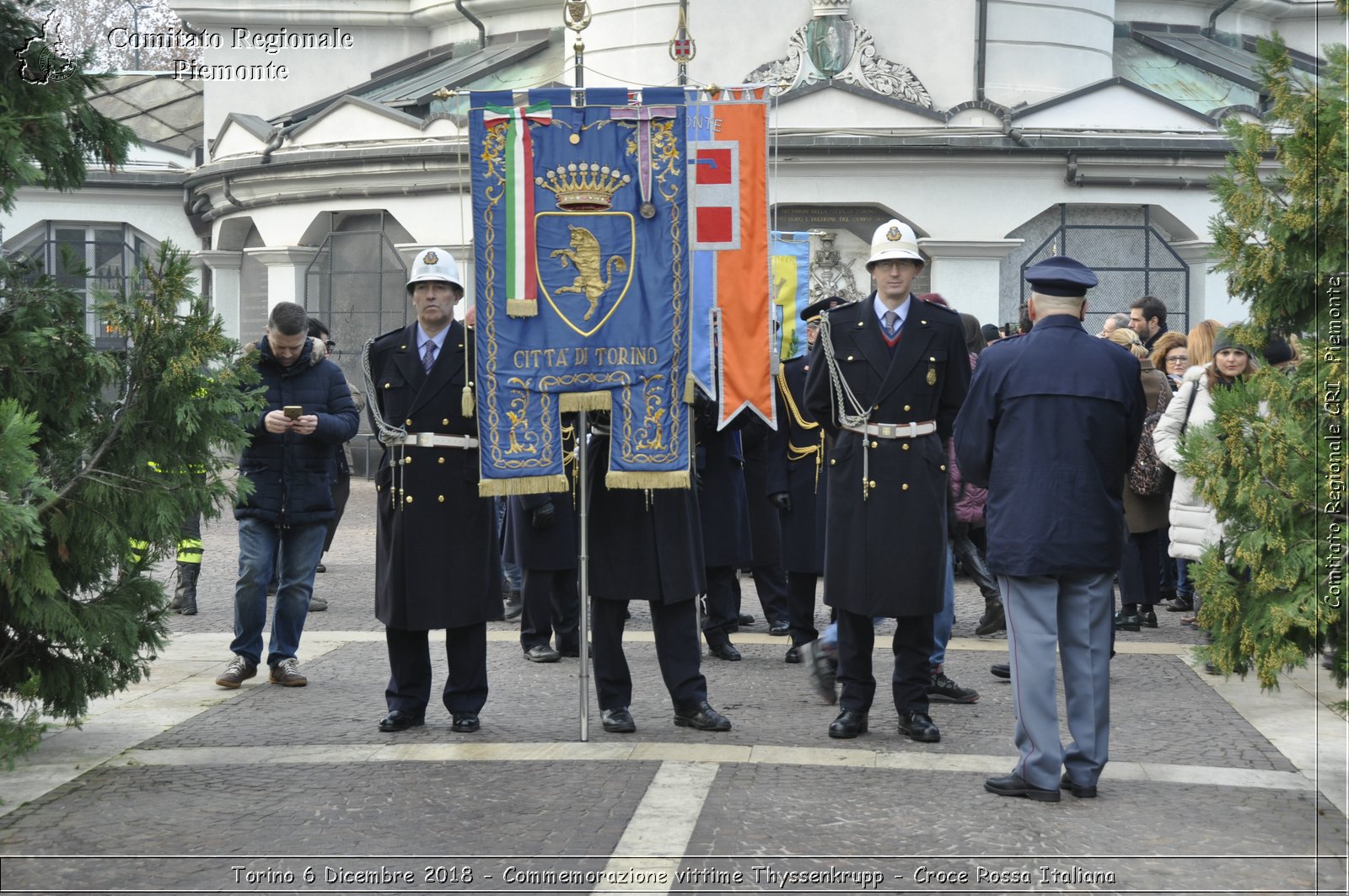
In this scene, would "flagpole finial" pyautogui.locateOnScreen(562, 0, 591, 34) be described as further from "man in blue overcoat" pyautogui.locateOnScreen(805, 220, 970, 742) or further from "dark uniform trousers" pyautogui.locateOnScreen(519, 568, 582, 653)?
"dark uniform trousers" pyautogui.locateOnScreen(519, 568, 582, 653)

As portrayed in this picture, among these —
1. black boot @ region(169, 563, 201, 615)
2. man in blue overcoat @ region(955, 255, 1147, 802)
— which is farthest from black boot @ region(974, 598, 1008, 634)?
black boot @ region(169, 563, 201, 615)

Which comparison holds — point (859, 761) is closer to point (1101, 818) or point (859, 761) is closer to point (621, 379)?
point (1101, 818)

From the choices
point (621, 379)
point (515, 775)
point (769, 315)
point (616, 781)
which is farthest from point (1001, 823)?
point (769, 315)

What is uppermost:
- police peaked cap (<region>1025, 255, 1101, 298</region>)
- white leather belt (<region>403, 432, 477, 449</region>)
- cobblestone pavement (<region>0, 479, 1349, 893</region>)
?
police peaked cap (<region>1025, 255, 1101, 298</region>)

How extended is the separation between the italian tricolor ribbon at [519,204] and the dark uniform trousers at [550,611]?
2623 mm

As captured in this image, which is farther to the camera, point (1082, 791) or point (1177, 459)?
point (1177, 459)

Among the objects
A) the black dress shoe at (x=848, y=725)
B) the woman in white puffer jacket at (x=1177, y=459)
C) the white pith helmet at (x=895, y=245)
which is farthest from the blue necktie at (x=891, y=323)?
the woman in white puffer jacket at (x=1177, y=459)

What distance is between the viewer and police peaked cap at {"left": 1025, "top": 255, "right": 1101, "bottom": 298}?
6.14 metres

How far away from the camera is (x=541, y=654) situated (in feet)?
29.9

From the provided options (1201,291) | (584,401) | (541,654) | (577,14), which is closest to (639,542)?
(584,401)

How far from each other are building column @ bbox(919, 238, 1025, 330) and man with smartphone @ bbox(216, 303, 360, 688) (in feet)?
38.0

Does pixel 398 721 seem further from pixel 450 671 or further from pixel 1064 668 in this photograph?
pixel 1064 668

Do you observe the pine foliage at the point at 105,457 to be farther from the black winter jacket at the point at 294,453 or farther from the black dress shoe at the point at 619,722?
the black dress shoe at the point at 619,722

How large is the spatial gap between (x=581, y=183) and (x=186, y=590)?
5.39 m
